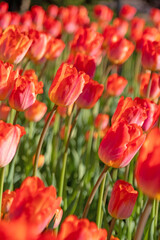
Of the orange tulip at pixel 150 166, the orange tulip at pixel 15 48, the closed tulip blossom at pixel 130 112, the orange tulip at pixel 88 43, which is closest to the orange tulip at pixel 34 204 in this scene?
the orange tulip at pixel 150 166

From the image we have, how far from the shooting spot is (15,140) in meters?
0.69

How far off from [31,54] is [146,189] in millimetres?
890

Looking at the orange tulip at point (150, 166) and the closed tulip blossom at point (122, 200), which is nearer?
the orange tulip at point (150, 166)

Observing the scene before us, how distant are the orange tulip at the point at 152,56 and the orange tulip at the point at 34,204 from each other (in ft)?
3.14

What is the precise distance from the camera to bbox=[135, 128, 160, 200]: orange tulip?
0.53m

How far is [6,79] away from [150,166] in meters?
0.45

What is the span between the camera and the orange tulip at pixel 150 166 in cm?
53

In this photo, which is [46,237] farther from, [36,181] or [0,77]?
[0,77]

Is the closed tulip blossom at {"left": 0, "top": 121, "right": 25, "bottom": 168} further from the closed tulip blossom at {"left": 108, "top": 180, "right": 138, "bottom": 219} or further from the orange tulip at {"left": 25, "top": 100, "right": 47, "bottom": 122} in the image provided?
the orange tulip at {"left": 25, "top": 100, "right": 47, "bottom": 122}

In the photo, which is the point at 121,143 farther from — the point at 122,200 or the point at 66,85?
the point at 66,85

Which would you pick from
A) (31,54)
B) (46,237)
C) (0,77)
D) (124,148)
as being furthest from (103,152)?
(31,54)

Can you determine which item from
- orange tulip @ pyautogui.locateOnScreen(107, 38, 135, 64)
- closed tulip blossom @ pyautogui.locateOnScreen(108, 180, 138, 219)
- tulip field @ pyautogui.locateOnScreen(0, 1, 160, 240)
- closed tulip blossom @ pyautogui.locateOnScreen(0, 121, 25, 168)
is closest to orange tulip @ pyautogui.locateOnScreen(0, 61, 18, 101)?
tulip field @ pyautogui.locateOnScreen(0, 1, 160, 240)

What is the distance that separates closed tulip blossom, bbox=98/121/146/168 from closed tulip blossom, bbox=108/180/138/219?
0.06 metres

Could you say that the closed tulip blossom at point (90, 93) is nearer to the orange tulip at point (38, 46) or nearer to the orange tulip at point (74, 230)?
the orange tulip at point (38, 46)
